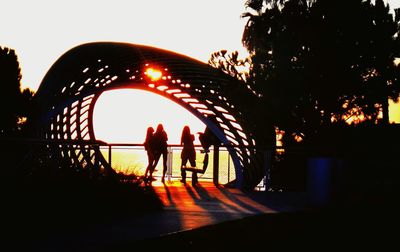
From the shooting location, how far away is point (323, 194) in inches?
470

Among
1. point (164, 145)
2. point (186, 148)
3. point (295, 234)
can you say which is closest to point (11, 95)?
point (164, 145)

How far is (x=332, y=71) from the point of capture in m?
21.3

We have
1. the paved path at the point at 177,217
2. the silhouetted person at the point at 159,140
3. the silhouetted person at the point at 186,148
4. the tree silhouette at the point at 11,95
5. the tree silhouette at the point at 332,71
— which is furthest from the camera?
the tree silhouette at the point at 332,71

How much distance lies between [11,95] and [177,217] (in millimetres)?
7334

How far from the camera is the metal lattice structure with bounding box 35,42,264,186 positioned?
23.6 metres

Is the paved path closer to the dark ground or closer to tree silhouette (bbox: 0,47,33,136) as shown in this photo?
the dark ground

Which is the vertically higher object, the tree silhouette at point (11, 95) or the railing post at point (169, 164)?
the tree silhouette at point (11, 95)

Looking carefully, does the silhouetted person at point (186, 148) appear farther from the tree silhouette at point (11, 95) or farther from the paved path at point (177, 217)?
the tree silhouette at point (11, 95)

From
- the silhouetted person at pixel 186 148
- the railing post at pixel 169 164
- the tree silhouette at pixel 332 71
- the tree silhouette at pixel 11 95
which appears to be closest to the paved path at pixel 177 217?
the tree silhouette at pixel 11 95

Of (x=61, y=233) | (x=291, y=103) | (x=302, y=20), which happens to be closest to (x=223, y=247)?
(x=61, y=233)

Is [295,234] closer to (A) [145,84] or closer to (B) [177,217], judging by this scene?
(B) [177,217]

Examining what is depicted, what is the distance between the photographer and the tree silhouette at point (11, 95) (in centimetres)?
1507

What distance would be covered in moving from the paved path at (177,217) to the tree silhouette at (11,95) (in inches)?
146

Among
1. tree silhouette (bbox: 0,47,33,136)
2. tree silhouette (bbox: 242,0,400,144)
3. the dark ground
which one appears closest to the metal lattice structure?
tree silhouette (bbox: 242,0,400,144)
